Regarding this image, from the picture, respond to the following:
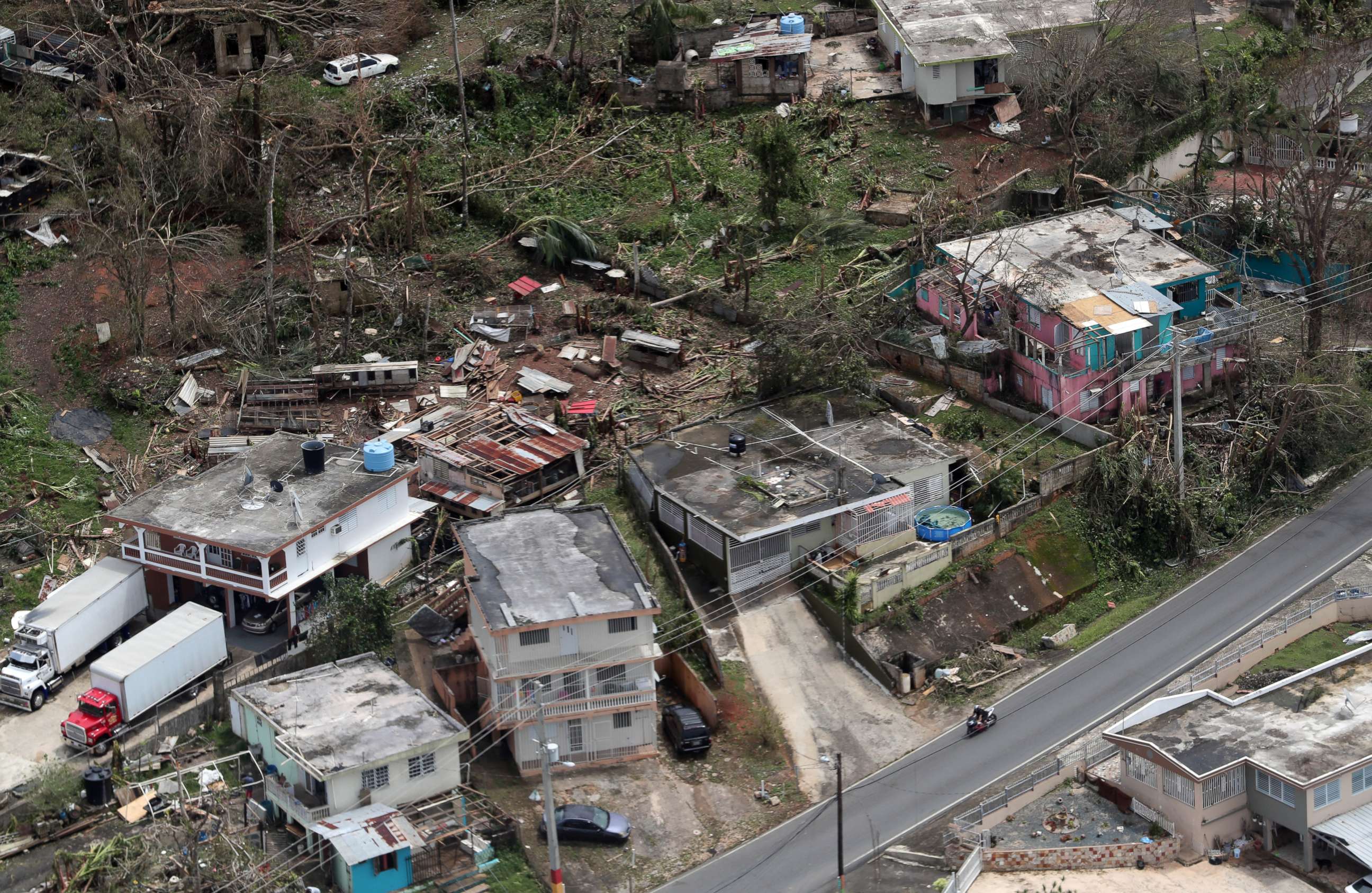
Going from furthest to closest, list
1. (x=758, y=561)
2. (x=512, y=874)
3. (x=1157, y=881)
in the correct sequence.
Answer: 1. (x=758, y=561)
2. (x=512, y=874)
3. (x=1157, y=881)

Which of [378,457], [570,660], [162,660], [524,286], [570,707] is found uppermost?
[524,286]

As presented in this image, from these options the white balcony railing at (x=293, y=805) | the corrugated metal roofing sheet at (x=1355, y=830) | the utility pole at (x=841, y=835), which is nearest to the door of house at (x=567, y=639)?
the white balcony railing at (x=293, y=805)

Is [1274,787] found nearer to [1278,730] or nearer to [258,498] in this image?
[1278,730]

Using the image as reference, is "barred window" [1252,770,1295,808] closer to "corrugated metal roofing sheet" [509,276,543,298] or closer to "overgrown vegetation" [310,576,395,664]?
"overgrown vegetation" [310,576,395,664]

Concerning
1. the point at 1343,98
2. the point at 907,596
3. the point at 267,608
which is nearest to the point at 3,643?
the point at 267,608

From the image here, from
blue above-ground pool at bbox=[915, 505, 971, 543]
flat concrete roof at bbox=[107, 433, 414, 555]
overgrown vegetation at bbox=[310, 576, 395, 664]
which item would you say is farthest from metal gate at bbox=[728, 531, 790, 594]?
flat concrete roof at bbox=[107, 433, 414, 555]

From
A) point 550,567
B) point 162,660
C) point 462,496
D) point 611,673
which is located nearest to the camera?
point 611,673

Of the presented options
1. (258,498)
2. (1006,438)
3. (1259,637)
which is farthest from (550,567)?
(1259,637)
